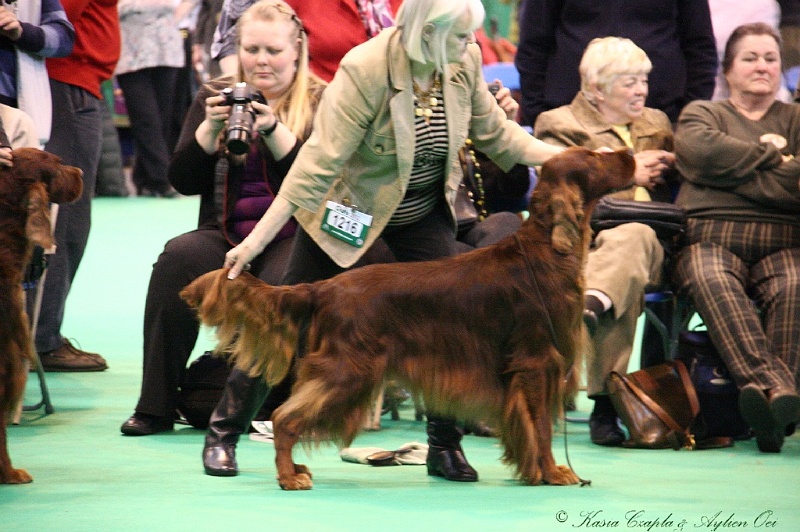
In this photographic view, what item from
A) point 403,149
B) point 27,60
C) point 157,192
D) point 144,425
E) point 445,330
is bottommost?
point 157,192

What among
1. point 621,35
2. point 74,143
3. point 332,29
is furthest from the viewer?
point 74,143

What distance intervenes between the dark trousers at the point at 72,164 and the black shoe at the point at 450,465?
7.94 ft

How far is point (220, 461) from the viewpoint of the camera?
13.6 ft

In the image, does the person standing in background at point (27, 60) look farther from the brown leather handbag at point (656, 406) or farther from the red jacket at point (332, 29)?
the brown leather handbag at point (656, 406)

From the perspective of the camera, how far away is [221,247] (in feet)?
16.3

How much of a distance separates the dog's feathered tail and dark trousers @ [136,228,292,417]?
3.15 feet

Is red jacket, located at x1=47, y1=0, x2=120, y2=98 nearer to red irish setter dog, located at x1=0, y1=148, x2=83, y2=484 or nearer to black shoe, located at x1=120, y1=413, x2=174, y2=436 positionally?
black shoe, located at x1=120, y1=413, x2=174, y2=436

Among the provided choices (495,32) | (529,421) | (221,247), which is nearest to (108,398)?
(221,247)

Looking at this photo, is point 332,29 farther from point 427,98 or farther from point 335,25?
point 427,98

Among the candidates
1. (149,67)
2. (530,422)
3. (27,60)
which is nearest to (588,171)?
(530,422)

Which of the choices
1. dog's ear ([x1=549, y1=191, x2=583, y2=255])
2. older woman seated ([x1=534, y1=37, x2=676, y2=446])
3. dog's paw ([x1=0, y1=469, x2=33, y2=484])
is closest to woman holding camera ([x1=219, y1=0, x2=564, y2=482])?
dog's ear ([x1=549, y1=191, x2=583, y2=255])

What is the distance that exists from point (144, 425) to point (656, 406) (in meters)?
1.88

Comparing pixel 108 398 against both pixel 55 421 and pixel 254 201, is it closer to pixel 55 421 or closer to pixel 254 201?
pixel 55 421

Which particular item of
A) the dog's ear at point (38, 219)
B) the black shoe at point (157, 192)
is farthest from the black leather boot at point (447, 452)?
the black shoe at point (157, 192)
